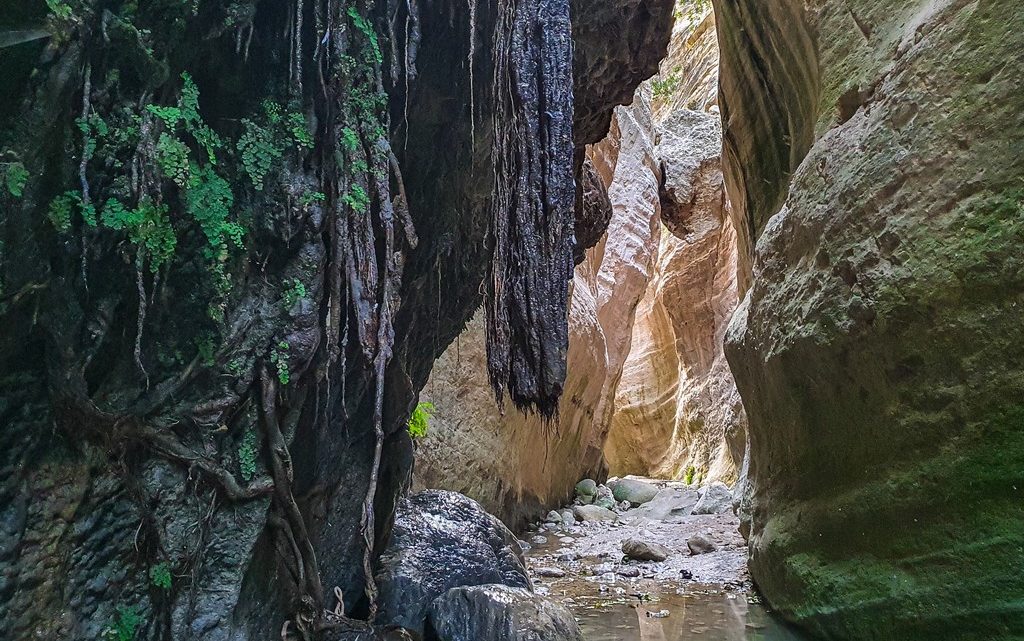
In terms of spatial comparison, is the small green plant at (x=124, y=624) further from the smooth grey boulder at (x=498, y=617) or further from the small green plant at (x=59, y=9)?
the small green plant at (x=59, y=9)

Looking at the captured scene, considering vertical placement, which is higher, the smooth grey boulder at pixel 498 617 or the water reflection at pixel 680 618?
the smooth grey boulder at pixel 498 617

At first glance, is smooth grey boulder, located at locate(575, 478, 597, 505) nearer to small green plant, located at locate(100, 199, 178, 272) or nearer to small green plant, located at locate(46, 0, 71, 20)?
small green plant, located at locate(100, 199, 178, 272)

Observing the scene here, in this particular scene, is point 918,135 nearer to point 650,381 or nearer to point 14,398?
point 14,398

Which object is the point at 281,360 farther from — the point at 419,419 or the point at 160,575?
the point at 419,419

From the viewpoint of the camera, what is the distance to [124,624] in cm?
263

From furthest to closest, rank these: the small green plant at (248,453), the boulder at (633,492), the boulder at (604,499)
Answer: the boulder at (633,492) < the boulder at (604,499) < the small green plant at (248,453)

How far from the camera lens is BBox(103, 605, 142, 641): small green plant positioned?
259 cm

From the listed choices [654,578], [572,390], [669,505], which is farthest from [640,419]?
[654,578]

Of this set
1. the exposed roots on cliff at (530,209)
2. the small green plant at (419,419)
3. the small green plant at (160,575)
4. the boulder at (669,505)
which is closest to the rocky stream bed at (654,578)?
the boulder at (669,505)

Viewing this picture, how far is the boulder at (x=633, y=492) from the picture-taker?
45.3 ft

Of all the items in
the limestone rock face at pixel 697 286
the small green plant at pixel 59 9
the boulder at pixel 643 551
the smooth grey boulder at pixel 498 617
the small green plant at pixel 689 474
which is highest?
the limestone rock face at pixel 697 286

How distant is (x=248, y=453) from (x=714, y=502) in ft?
31.9

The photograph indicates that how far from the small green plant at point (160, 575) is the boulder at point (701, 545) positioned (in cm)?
598

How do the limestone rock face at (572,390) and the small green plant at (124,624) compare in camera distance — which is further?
the limestone rock face at (572,390)
